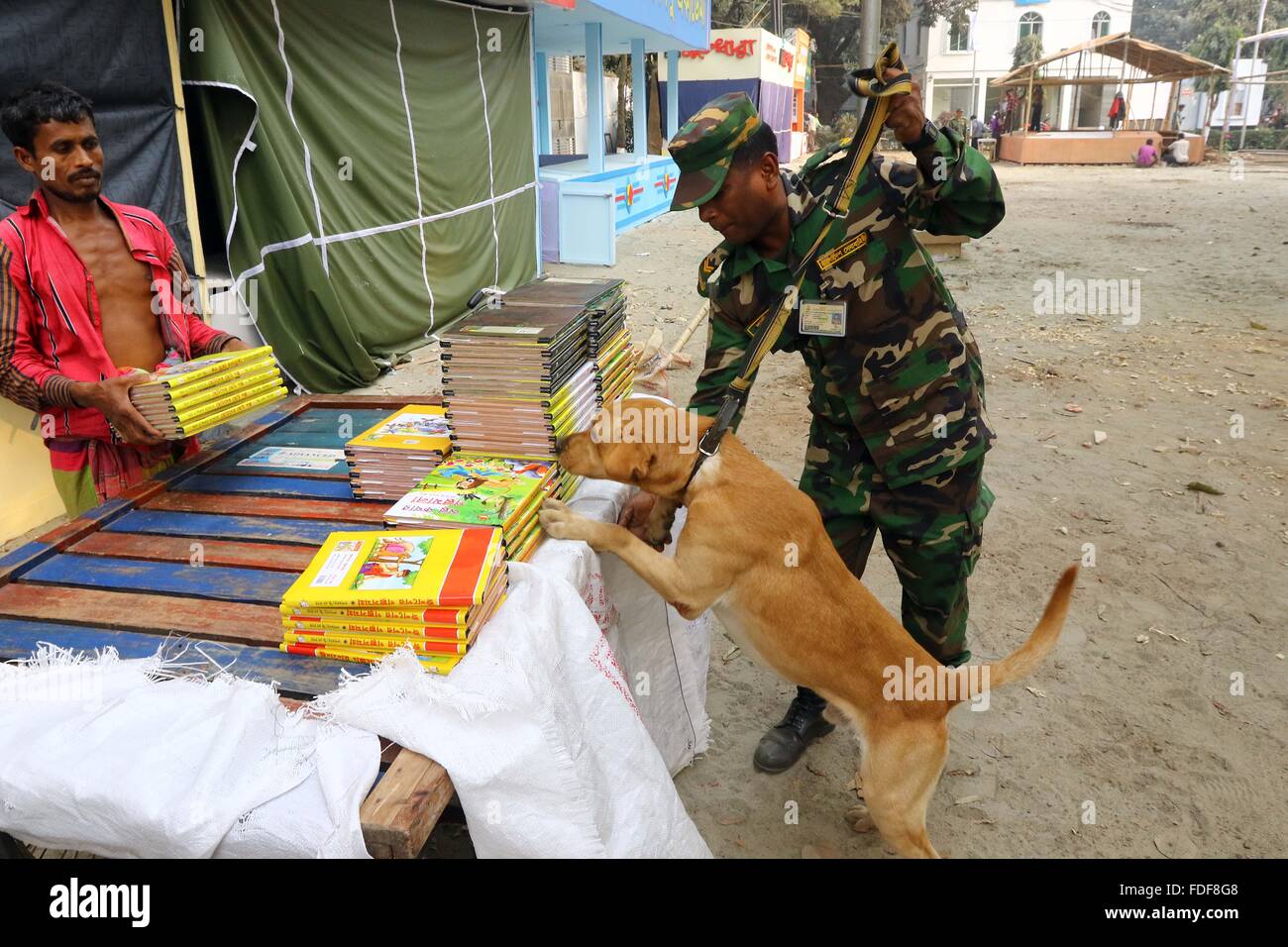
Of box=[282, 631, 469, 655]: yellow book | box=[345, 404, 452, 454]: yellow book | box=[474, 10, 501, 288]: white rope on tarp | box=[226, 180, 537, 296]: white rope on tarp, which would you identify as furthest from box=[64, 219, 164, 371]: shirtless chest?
box=[474, 10, 501, 288]: white rope on tarp

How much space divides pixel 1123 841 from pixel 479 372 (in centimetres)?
259

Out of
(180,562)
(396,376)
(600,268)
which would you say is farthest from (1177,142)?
(180,562)

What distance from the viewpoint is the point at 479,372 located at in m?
2.41

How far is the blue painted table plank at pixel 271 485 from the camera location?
2.59 meters

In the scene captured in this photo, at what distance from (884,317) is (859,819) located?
5.64ft

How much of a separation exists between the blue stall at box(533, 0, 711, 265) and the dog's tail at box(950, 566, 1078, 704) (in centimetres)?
901

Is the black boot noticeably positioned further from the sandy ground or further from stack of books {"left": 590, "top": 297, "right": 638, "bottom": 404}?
Result: stack of books {"left": 590, "top": 297, "right": 638, "bottom": 404}

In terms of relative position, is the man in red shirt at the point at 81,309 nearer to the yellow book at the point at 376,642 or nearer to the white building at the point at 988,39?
the yellow book at the point at 376,642

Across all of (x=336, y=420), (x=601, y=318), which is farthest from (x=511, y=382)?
(x=336, y=420)

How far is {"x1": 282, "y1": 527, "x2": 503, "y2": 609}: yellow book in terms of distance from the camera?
67.7 inches

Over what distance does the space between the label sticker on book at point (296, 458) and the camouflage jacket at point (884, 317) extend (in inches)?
49.7

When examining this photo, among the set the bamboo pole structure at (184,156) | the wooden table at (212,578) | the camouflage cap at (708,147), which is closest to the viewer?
the wooden table at (212,578)

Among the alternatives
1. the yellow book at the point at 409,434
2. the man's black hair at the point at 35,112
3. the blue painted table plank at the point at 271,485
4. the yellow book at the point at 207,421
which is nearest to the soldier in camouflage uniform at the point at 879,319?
the yellow book at the point at 409,434

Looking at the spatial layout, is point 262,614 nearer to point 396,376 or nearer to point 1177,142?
point 396,376
